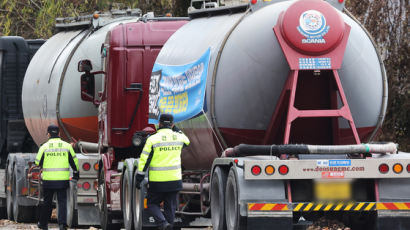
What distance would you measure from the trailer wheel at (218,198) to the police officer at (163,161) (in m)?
0.93

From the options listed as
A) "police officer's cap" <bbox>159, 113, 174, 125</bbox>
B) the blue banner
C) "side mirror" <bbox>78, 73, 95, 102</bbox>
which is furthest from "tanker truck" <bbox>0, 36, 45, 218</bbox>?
"police officer's cap" <bbox>159, 113, 174, 125</bbox>

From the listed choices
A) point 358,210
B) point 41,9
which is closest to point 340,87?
point 358,210

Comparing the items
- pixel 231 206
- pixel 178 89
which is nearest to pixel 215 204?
pixel 231 206

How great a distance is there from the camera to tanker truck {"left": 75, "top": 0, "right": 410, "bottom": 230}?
37.7 feet

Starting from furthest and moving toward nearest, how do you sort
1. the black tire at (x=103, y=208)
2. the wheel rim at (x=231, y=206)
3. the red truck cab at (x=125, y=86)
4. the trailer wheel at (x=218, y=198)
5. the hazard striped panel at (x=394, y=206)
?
the black tire at (x=103, y=208)
the red truck cab at (x=125, y=86)
the trailer wheel at (x=218, y=198)
the wheel rim at (x=231, y=206)
the hazard striped panel at (x=394, y=206)

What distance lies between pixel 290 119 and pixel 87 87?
632 centimetres

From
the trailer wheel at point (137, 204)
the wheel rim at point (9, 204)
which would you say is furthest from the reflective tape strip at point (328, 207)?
the wheel rim at point (9, 204)

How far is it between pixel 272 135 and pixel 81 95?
5.87m

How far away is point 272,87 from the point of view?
12031mm

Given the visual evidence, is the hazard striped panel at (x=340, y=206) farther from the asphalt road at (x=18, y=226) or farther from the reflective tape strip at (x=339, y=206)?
the asphalt road at (x=18, y=226)

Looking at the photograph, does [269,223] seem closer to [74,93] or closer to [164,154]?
[164,154]

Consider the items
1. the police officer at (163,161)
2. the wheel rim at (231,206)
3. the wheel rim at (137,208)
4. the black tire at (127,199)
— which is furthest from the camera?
the black tire at (127,199)

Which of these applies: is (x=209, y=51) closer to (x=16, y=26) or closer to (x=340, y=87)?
(x=340, y=87)

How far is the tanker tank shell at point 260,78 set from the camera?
475 inches
